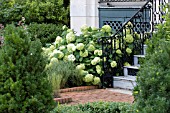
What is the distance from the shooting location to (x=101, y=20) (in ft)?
46.0

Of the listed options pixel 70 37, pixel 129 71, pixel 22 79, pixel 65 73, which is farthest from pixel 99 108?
pixel 70 37

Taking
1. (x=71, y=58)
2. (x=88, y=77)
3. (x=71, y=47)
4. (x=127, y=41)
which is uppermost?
(x=127, y=41)

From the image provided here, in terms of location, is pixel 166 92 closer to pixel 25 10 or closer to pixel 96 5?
pixel 96 5

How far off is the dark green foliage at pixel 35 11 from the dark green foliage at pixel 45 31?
3.19 ft

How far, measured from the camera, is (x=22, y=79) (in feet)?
17.1

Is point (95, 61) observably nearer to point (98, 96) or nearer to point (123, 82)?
point (123, 82)

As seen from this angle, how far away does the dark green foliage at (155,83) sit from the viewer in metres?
4.34

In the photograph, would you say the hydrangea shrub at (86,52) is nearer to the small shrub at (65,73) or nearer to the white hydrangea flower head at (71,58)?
the white hydrangea flower head at (71,58)

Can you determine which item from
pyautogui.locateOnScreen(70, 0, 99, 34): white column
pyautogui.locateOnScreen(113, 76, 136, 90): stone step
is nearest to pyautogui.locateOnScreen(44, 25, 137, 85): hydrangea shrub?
pyautogui.locateOnScreen(113, 76, 136, 90): stone step

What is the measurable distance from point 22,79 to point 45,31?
949 cm

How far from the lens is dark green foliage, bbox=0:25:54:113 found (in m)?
5.16

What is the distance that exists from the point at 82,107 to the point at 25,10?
900 centimetres

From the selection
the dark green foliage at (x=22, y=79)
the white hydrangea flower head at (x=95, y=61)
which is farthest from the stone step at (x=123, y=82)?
the dark green foliage at (x=22, y=79)

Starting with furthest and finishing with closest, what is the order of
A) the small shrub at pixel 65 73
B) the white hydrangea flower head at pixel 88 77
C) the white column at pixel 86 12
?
1. the white column at pixel 86 12
2. the white hydrangea flower head at pixel 88 77
3. the small shrub at pixel 65 73
